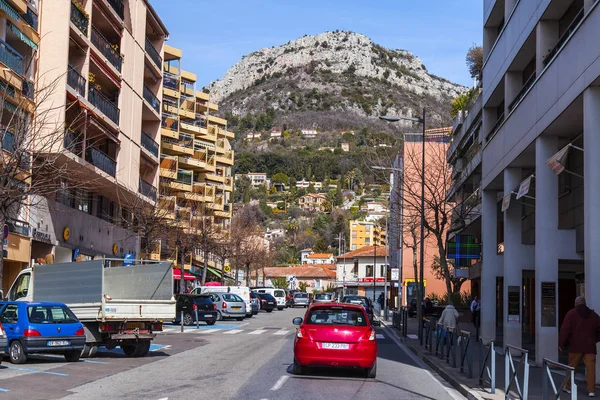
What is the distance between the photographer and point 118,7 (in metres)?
42.2

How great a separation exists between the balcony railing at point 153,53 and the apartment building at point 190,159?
8912mm

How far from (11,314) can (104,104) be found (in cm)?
2188

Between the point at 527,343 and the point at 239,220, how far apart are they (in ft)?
181

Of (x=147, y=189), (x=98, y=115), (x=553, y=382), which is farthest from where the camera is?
(x=147, y=189)

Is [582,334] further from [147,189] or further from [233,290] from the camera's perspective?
[233,290]

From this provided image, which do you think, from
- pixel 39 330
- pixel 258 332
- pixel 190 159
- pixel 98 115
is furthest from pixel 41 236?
pixel 190 159

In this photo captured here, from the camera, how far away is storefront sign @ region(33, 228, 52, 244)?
3338 cm

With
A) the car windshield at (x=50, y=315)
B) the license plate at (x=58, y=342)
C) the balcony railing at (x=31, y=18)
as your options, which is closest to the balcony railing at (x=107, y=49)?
the balcony railing at (x=31, y=18)

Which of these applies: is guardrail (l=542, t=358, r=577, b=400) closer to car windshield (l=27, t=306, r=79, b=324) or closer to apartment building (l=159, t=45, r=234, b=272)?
car windshield (l=27, t=306, r=79, b=324)

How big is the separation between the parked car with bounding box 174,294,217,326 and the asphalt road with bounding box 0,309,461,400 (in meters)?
14.5

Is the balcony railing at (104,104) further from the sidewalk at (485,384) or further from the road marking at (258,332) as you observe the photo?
the sidewalk at (485,384)

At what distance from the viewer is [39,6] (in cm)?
3438

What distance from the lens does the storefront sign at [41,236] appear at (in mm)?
33375

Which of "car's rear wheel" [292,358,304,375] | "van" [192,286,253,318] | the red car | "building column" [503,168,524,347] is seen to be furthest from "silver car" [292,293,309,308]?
the red car
